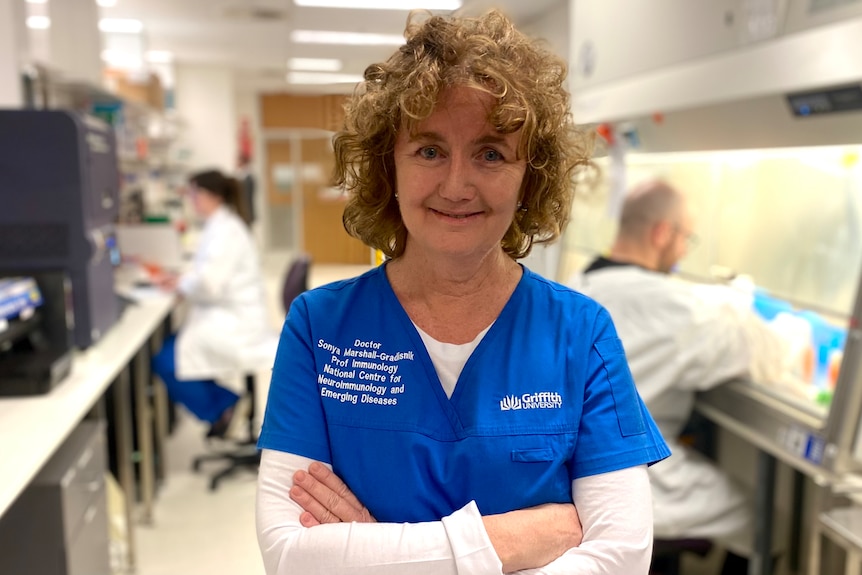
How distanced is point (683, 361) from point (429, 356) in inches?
53.9

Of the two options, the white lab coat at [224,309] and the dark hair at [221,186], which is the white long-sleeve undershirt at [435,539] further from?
the dark hair at [221,186]

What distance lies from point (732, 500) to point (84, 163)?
2.38 m

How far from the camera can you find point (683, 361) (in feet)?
7.12

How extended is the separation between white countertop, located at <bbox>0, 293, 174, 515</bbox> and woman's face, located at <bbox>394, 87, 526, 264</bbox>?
42.4 inches

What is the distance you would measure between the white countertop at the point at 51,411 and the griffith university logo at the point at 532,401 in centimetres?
107

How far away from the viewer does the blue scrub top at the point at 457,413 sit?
3.26 ft

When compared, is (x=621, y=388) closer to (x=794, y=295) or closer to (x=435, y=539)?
(x=435, y=539)

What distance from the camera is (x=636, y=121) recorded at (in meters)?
2.87

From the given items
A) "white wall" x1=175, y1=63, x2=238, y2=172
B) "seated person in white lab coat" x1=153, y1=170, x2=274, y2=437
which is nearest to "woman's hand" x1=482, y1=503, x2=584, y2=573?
"seated person in white lab coat" x1=153, y1=170, x2=274, y2=437

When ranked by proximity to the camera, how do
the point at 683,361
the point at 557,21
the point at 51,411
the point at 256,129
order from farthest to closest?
the point at 256,129 < the point at 557,21 < the point at 683,361 < the point at 51,411

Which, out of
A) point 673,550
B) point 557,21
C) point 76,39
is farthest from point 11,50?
point 557,21

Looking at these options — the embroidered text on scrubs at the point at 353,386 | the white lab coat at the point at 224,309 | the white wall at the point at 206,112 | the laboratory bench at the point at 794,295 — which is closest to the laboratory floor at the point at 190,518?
the white lab coat at the point at 224,309

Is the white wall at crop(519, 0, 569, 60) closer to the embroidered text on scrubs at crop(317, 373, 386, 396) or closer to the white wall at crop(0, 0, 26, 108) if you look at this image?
Answer: the white wall at crop(0, 0, 26, 108)

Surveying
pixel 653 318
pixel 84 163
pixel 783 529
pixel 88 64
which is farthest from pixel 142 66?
pixel 783 529
